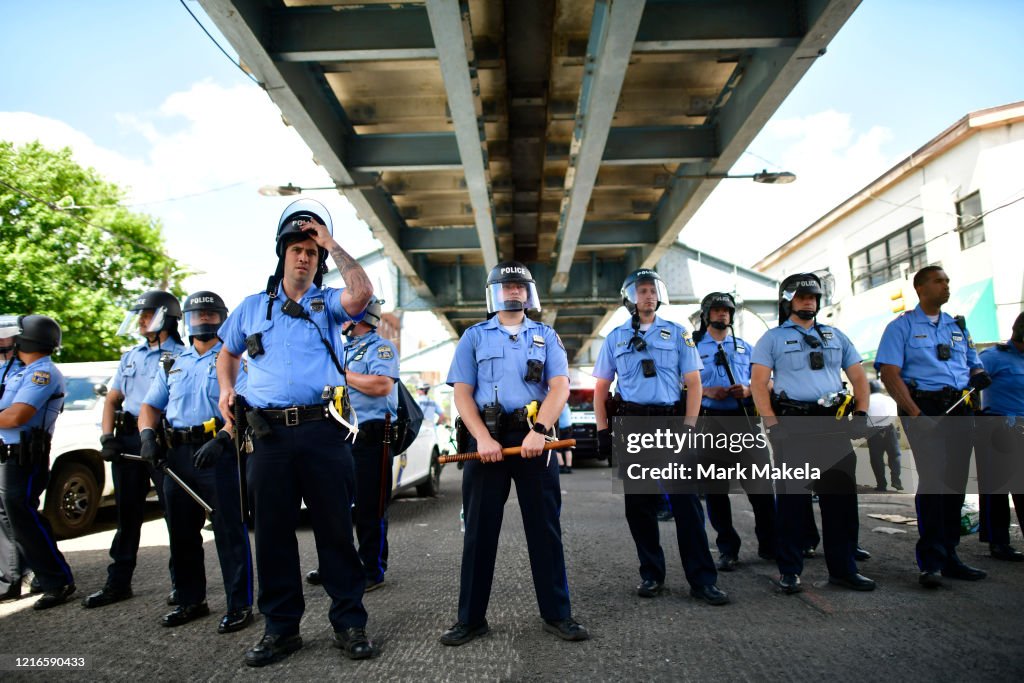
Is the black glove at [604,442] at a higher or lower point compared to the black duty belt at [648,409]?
lower

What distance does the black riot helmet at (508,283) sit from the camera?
4.20 metres

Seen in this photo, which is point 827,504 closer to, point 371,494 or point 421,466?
point 371,494

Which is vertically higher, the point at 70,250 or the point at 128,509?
the point at 70,250

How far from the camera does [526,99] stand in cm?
887

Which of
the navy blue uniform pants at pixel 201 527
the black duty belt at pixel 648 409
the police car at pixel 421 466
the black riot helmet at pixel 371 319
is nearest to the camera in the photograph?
the navy blue uniform pants at pixel 201 527

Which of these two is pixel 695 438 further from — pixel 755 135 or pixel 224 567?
pixel 755 135

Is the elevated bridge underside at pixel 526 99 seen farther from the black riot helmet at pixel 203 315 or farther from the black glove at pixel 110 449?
the black glove at pixel 110 449

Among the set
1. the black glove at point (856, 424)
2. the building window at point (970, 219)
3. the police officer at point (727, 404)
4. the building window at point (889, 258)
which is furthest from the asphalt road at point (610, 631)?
the building window at point (889, 258)

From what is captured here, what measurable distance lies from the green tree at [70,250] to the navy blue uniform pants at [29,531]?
27.3 feet

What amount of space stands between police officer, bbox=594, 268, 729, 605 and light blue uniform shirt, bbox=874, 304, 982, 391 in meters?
1.57

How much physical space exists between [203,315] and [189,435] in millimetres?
827

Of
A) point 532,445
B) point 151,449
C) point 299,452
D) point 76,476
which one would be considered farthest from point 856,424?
point 76,476

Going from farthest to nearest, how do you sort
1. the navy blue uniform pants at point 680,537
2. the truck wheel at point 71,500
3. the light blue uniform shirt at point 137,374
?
the truck wheel at point 71,500
the light blue uniform shirt at point 137,374
the navy blue uniform pants at point 680,537

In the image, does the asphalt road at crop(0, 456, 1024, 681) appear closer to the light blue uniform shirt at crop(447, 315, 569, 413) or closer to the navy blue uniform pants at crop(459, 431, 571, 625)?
the navy blue uniform pants at crop(459, 431, 571, 625)
